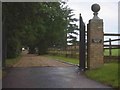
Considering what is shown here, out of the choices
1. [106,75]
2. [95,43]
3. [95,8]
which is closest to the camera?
[106,75]

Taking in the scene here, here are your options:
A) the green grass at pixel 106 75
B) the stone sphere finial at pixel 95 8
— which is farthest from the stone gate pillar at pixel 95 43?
the green grass at pixel 106 75

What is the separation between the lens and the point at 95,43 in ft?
66.5

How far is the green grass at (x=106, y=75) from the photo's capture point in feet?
47.9

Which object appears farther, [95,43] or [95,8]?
[95,8]

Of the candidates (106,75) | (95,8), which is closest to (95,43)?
(95,8)

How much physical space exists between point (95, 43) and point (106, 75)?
4.04m

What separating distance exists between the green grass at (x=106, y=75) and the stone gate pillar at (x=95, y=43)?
28.2 inches

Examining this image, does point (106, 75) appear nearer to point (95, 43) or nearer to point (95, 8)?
point (95, 43)

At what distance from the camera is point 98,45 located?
2019 centimetres

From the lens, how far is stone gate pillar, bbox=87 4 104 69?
2002 cm

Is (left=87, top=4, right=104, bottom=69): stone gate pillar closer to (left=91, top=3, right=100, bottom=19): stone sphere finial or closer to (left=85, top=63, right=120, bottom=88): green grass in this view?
(left=91, top=3, right=100, bottom=19): stone sphere finial

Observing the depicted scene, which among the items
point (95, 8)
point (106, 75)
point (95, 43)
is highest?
point (95, 8)

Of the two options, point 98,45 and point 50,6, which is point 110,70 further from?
point 50,6

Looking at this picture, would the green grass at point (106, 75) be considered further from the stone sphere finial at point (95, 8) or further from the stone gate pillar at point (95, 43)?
the stone sphere finial at point (95, 8)
